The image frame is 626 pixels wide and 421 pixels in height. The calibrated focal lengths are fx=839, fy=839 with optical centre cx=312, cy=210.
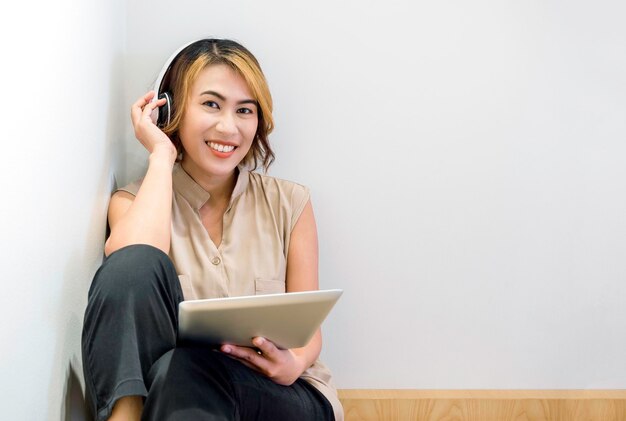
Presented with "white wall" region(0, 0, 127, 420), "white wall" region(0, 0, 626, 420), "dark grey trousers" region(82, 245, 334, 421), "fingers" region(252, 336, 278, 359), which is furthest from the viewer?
"white wall" region(0, 0, 626, 420)

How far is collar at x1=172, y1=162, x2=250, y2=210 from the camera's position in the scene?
1701 millimetres

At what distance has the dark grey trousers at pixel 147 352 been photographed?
1242 millimetres

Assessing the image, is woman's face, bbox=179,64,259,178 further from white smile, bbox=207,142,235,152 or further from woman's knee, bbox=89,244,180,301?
woman's knee, bbox=89,244,180,301

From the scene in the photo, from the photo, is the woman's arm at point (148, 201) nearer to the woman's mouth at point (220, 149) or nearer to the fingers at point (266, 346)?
the woman's mouth at point (220, 149)

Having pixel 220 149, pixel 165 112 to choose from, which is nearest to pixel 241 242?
pixel 220 149

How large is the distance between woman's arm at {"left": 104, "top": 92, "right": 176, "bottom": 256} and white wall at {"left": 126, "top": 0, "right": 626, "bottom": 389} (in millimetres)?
206

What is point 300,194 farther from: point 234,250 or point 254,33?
point 254,33

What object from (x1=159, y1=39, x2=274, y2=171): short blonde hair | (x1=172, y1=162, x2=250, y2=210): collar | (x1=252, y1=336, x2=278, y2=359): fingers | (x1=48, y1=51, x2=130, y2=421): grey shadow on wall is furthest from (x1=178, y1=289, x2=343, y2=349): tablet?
(x1=159, y1=39, x2=274, y2=171): short blonde hair

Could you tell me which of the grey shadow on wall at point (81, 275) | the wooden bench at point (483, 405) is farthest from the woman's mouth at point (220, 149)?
the wooden bench at point (483, 405)

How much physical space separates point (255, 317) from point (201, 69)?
23.3 inches

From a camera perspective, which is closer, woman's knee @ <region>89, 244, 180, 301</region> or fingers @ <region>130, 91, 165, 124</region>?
woman's knee @ <region>89, 244, 180, 301</region>

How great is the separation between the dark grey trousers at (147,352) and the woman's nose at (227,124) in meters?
0.38

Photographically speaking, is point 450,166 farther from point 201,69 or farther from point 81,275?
point 81,275

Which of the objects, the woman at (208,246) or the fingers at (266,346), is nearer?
the woman at (208,246)
